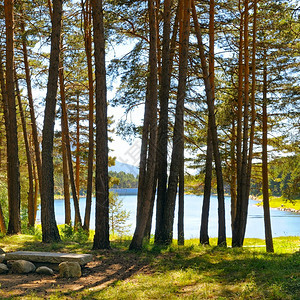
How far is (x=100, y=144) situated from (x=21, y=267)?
3.62 meters

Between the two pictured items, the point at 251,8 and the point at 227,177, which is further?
the point at 227,177

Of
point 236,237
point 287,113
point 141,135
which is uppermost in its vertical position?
point 287,113

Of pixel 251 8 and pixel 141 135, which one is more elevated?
pixel 251 8

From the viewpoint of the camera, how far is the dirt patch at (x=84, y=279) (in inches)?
239

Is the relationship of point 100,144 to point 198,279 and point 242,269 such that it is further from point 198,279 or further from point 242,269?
point 242,269

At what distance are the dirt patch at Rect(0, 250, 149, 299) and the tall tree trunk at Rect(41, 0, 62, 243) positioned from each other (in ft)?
9.28

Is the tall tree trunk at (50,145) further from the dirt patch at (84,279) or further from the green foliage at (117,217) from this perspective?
the green foliage at (117,217)

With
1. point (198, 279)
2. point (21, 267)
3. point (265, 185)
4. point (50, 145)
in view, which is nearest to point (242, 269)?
point (198, 279)

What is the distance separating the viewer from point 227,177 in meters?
19.8

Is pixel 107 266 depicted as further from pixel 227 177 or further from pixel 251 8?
pixel 227 177

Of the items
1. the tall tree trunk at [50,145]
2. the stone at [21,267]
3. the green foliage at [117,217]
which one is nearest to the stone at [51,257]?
the stone at [21,267]

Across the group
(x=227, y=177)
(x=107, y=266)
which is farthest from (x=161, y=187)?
(x=227, y=177)

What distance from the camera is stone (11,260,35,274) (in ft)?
24.0

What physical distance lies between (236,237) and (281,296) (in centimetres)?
940
